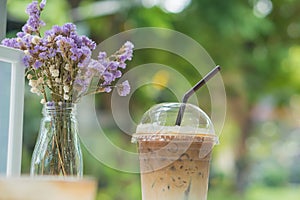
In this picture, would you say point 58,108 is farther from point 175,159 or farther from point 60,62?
point 175,159

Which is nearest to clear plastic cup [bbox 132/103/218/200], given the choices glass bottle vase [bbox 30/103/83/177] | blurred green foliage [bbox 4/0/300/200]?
glass bottle vase [bbox 30/103/83/177]

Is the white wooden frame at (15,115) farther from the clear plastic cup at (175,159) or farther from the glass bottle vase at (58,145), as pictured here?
the clear plastic cup at (175,159)

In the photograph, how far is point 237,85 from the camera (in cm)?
314

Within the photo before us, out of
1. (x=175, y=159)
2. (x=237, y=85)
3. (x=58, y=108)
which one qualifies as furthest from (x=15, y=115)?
(x=237, y=85)

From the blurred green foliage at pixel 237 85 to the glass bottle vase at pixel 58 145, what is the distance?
0.97 m

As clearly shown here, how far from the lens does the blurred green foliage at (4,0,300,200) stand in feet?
7.97

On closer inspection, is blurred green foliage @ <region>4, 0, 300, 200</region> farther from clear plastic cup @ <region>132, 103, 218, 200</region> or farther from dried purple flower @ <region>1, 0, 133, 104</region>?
clear plastic cup @ <region>132, 103, 218, 200</region>

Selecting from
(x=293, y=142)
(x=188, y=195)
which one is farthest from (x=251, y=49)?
(x=188, y=195)

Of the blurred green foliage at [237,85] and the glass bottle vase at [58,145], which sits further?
the blurred green foliage at [237,85]

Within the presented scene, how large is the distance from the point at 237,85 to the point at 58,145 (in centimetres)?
252

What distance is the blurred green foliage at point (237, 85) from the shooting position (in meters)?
2.43

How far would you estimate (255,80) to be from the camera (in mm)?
3174

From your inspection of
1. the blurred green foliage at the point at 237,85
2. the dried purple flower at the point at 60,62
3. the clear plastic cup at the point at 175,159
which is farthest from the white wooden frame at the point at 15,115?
the blurred green foliage at the point at 237,85

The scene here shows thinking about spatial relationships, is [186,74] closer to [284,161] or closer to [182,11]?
[182,11]
